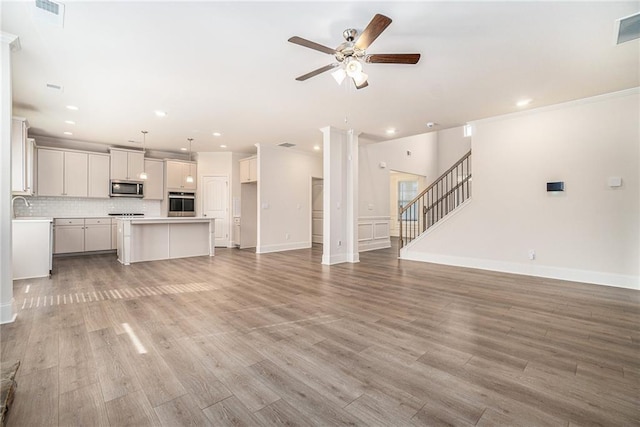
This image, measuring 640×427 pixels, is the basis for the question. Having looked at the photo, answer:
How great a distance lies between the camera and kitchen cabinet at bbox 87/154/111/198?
7.17m

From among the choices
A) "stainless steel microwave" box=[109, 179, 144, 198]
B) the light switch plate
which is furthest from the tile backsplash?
the light switch plate

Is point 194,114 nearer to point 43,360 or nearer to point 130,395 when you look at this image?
point 43,360

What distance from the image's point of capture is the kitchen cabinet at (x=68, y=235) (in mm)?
6562

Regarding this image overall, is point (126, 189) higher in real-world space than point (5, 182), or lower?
higher

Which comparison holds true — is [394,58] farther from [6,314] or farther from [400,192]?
[400,192]

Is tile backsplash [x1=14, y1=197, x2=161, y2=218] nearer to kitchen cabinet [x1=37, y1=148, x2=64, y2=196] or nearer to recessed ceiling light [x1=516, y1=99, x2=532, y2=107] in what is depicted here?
kitchen cabinet [x1=37, y1=148, x2=64, y2=196]

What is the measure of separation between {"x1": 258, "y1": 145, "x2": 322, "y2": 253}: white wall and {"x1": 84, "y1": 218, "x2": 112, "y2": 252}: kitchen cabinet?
3.87m

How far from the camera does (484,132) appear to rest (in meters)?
5.39

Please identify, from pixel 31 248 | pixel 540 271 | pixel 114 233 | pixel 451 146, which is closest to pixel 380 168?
pixel 451 146

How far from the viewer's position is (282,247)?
25.7ft

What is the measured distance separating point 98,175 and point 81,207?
950mm

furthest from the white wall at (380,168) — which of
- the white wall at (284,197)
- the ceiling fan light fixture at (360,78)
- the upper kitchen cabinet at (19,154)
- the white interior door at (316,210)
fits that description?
the upper kitchen cabinet at (19,154)

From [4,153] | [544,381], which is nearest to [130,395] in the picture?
[544,381]

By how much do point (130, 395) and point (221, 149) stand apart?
7.40m
